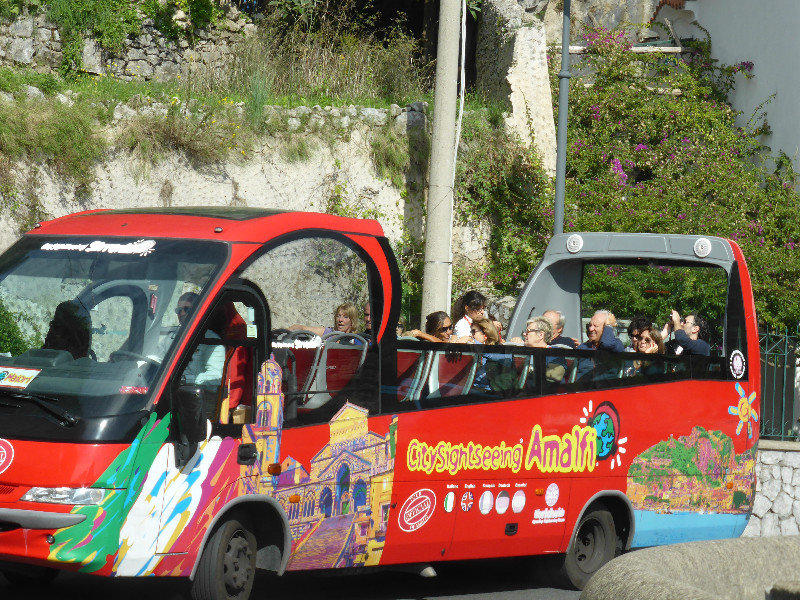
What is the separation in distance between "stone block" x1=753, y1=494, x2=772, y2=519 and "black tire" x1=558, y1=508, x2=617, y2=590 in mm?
4137

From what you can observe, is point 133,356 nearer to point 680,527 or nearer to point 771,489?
point 680,527

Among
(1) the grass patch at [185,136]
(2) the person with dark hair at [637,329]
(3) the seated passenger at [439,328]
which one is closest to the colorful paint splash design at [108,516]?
(3) the seated passenger at [439,328]

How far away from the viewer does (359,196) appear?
17266 millimetres

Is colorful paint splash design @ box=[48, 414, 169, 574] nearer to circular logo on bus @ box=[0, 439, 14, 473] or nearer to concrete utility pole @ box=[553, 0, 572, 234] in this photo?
circular logo on bus @ box=[0, 439, 14, 473]

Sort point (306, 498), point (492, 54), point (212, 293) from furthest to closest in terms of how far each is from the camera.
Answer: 1. point (492, 54)
2. point (306, 498)
3. point (212, 293)

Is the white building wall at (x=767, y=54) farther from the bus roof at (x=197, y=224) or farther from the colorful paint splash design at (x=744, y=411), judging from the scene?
the bus roof at (x=197, y=224)

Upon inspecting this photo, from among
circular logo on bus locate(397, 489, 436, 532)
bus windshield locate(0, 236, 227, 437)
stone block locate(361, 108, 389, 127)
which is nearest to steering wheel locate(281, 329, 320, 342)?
bus windshield locate(0, 236, 227, 437)

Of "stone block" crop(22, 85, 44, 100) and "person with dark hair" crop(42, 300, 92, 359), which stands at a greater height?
"stone block" crop(22, 85, 44, 100)

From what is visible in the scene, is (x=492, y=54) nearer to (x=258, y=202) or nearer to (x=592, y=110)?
(x=592, y=110)

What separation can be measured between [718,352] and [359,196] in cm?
838

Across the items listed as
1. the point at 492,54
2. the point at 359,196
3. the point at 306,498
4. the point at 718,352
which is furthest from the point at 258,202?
the point at 306,498

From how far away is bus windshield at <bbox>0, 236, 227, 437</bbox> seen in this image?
235 inches

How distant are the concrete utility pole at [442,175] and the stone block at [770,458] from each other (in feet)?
13.5

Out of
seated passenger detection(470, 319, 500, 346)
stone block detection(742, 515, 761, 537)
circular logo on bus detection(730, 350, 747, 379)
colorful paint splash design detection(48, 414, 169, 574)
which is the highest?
seated passenger detection(470, 319, 500, 346)
